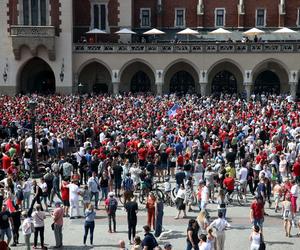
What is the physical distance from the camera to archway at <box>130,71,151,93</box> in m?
55.2

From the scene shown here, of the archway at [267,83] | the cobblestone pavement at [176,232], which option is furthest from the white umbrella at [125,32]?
the cobblestone pavement at [176,232]

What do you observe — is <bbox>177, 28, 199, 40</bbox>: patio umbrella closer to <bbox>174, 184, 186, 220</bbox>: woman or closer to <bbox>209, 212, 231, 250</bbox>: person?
<bbox>174, 184, 186, 220</bbox>: woman

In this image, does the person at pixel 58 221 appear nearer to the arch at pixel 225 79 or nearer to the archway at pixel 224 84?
the arch at pixel 225 79

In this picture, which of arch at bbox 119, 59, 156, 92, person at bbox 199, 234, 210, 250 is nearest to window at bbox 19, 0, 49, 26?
arch at bbox 119, 59, 156, 92

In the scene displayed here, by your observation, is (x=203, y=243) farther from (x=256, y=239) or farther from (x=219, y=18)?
(x=219, y=18)

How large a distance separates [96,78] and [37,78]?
16.5ft

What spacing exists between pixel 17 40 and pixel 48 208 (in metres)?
30.7

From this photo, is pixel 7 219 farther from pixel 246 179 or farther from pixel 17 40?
pixel 17 40

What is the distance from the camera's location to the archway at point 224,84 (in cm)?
5484

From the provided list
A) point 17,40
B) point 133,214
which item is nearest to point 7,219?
point 133,214

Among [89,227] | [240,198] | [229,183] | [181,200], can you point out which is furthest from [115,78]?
[89,227]

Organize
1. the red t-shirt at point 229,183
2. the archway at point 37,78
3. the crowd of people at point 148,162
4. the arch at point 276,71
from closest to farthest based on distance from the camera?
the crowd of people at point 148,162 → the red t-shirt at point 229,183 → the arch at point 276,71 → the archway at point 37,78

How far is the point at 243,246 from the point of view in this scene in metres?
17.5

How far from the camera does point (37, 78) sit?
2167 inches
